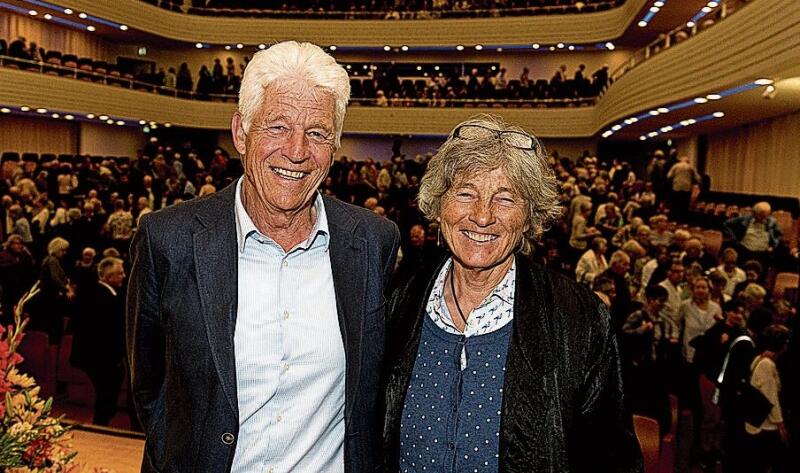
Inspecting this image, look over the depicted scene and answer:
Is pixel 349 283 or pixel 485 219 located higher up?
pixel 485 219

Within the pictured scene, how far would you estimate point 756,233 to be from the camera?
10766 millimetres

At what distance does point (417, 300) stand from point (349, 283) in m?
0.21

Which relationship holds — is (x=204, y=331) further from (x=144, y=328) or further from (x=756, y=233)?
(x=756, y=233)

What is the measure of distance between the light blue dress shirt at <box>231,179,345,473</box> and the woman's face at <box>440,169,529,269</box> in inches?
16.3

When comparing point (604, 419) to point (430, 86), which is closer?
point (604, 419)

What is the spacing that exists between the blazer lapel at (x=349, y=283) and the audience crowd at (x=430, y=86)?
22.2 metres

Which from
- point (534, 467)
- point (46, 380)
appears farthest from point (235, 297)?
point (46, 380)

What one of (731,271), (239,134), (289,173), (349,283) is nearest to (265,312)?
(349,283)

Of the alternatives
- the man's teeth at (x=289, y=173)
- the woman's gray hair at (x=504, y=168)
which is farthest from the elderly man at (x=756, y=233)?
the man's teeth at (x=289, y=173)

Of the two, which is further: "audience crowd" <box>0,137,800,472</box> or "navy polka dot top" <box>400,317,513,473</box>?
"audience crowd" <box>0,137,800,472</box>

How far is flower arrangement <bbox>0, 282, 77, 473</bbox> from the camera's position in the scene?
170 centimetres

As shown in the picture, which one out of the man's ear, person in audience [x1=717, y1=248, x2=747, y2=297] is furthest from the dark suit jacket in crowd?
person in audience [x1=717, y1=248, x2=747, y2=297]

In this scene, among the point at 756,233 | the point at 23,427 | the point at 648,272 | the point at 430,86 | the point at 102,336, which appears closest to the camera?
the point at 23,427

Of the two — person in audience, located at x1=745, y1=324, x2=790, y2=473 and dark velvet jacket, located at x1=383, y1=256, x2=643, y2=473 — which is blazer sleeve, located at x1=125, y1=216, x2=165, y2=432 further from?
person in audience, located at x1=745, y1=324, x2=790, y2=473
